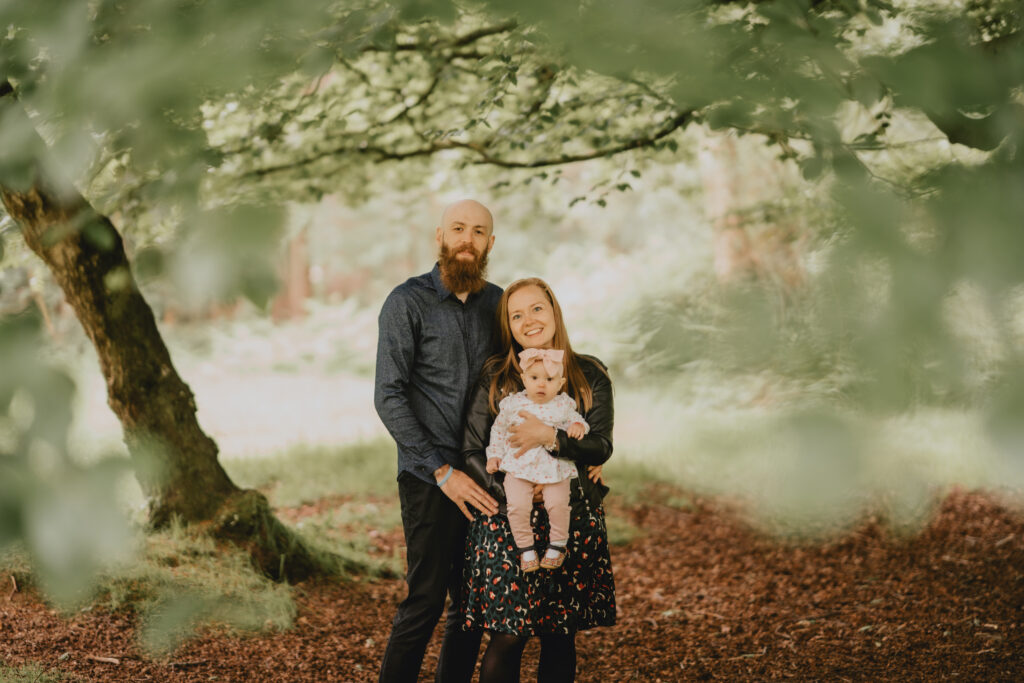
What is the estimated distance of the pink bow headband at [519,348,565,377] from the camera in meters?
2.58

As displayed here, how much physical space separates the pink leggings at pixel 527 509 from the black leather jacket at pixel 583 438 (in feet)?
0.28

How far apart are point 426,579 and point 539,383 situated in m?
0.80

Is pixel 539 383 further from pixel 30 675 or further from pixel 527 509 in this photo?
pixel 30 675

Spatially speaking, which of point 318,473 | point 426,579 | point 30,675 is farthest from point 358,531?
point 426,579

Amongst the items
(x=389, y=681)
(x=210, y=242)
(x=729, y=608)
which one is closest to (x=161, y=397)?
(x=389, y=681)

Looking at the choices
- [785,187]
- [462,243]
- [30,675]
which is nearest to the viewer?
[785,187]

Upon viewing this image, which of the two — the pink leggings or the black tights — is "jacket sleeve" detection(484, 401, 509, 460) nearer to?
the pink leggings

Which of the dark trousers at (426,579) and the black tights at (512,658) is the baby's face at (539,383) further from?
the black tights at (512,658)

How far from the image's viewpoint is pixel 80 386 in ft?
4.23

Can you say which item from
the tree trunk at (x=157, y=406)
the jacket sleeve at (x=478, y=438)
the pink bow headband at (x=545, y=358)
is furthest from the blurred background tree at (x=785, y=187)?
the tree trunk at (x=157, y=406)

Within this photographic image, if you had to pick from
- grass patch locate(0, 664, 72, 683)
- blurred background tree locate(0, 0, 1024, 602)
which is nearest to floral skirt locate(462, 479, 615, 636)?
blurred background tree locate(0, 0, 1024, 602)

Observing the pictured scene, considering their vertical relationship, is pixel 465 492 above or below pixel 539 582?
above

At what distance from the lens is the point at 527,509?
2555 mm

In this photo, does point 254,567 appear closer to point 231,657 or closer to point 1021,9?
point 231,657
